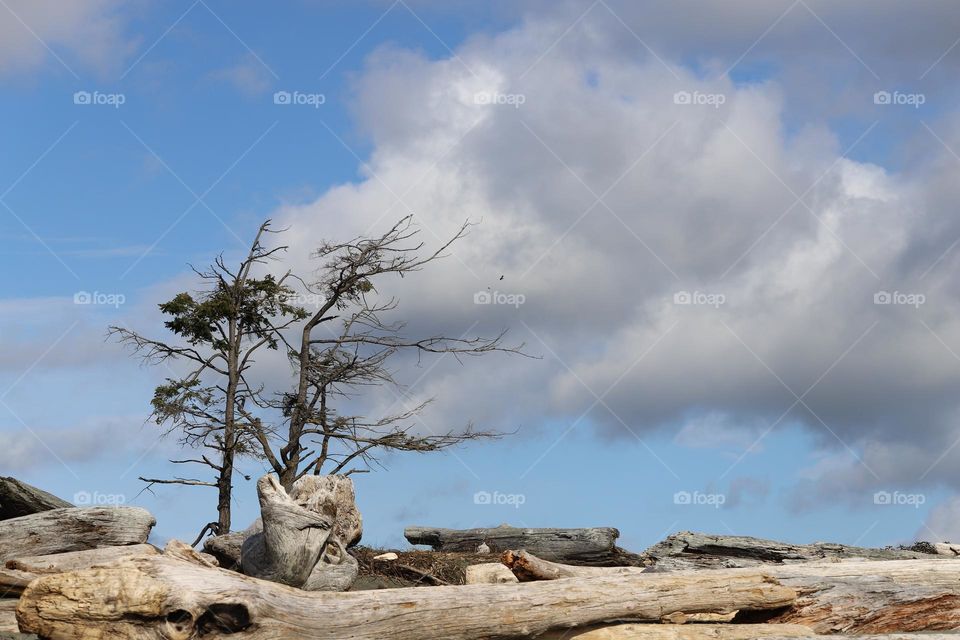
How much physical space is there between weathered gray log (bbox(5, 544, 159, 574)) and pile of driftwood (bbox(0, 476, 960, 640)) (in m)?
0.03

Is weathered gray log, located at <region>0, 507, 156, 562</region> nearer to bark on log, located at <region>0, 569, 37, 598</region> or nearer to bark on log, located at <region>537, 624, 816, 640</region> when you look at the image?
bark on log, located at <region>0, 569, 37, 598</region>

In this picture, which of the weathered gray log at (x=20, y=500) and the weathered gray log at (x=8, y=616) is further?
the weathered gray log at (x=20, y=500)

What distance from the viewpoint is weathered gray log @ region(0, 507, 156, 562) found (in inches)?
607

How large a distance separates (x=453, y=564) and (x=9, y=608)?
24.1 feet

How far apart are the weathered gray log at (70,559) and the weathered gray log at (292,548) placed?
4.97ft

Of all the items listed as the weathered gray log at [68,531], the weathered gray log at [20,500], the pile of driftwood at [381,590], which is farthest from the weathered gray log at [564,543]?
the weathered gray log at [20,500]

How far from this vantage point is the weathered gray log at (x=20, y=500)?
651 inches

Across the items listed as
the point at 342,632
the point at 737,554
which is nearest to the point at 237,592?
the point at 342,632

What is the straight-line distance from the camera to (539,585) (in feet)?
34.4

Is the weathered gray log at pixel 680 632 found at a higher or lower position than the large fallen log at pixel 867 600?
lower

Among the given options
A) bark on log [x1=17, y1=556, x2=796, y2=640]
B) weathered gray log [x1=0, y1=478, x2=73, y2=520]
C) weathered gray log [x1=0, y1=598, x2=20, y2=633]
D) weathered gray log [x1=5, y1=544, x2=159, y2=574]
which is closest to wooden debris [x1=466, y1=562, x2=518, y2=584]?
bark on log [x1=17, y1=556, x2=796, y2=640]

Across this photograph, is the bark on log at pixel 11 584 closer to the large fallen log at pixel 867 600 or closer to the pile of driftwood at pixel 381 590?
the pile of driftwood at pixel 381 590

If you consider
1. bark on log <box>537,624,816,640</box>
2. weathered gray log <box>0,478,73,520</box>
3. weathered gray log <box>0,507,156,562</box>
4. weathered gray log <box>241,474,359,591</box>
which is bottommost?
bark on log <box>537,624,816,640</box>

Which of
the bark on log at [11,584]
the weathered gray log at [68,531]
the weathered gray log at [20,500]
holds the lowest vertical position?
the bark on log at [11,584]
